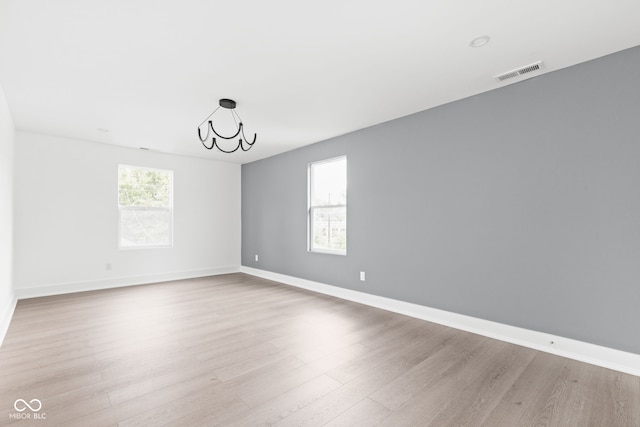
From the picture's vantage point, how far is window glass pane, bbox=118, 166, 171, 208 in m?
5.43

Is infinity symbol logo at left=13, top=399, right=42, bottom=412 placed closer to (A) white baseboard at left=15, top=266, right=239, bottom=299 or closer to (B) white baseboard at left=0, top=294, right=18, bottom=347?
(B) white baseboard at left=0, top=294, right=18, bottom=347

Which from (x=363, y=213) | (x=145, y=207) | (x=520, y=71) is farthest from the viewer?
(x=145, y=207)

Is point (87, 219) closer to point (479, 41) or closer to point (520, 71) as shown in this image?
point (479, 41)

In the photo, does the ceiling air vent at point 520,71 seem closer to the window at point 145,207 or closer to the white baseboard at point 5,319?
the white baseboard at point 5,319

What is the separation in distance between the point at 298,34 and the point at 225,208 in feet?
16.7

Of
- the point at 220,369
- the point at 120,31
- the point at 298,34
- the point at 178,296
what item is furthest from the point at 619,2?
the point at 178,296

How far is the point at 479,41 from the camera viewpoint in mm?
2273

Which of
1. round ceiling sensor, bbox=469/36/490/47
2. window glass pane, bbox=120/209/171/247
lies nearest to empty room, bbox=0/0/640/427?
round ceiling sensor, bbox=469/36/490/47

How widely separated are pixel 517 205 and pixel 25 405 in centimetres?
413

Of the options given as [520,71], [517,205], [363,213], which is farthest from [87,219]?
[520,71]

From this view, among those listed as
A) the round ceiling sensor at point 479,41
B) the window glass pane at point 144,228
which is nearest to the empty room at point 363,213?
the round ceiling sensor at point 479,41

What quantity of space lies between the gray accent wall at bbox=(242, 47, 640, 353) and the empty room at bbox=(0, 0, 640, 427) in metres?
0.02

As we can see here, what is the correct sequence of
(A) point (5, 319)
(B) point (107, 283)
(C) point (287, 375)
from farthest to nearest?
(B) point (107, 283) → (A) point (5, 319) → (C) point (287, 375)

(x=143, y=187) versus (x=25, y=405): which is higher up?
(x=143, y=187)
